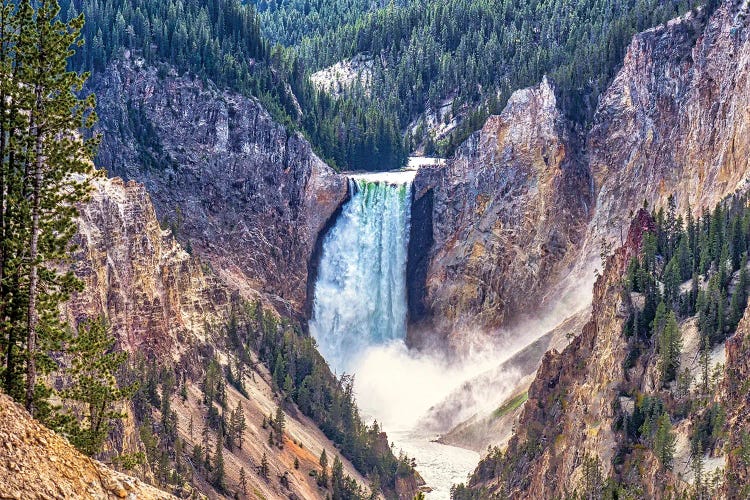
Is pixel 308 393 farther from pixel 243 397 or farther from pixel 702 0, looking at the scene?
pixel 702 0

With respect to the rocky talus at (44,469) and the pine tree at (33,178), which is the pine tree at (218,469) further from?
the rocky talus at (44,469)

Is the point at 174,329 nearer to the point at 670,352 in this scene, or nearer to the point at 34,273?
the point at 670,352

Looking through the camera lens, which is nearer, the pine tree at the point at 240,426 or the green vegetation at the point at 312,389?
the pine tree at the point at 240,426

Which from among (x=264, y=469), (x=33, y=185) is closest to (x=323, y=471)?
(x=264, y=469)

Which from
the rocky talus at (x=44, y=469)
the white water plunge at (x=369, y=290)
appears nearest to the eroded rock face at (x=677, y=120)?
the white water plunge at (x=369, y=290)

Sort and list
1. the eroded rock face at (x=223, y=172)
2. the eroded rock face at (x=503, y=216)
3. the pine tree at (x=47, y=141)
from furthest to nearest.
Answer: the eroded rock face at (x=503, y=216), the eroded rock face at (x=223, y=172), the pine tree at (x=47, y=141)

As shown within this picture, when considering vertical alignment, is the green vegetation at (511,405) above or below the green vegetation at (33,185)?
below
